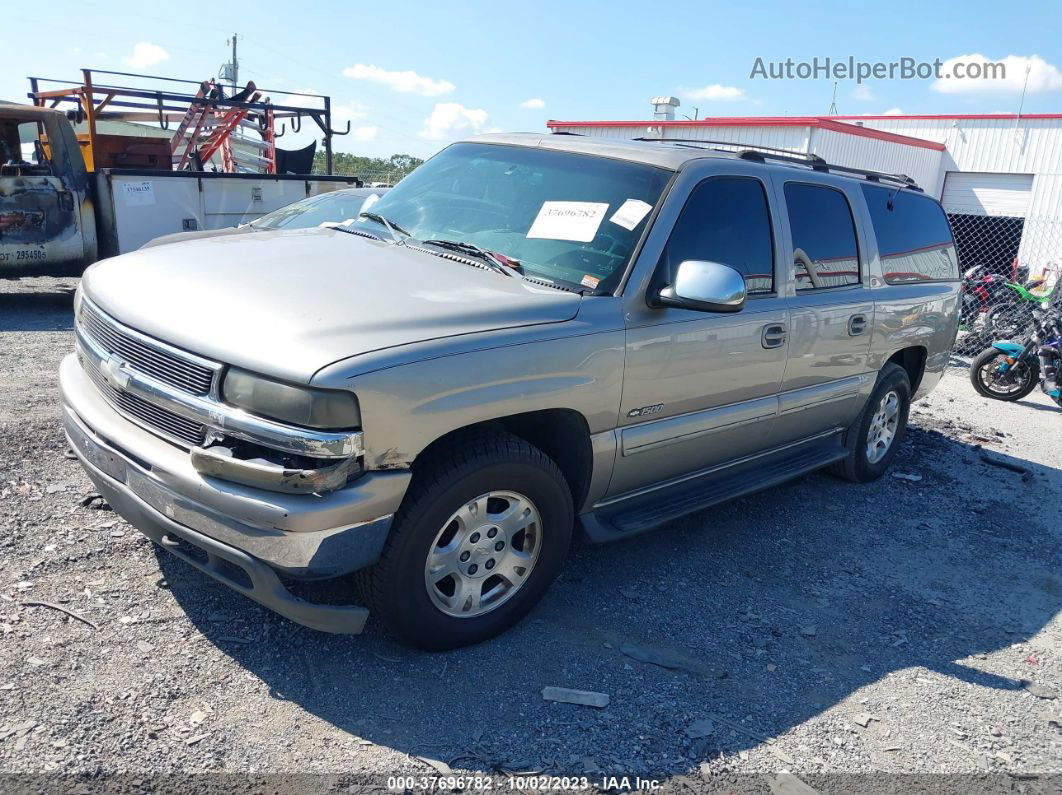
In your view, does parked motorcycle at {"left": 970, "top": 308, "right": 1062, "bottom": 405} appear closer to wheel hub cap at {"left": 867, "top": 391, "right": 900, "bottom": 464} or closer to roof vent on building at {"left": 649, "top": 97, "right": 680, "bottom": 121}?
wheel hub cap at {"left": 867, "top": 391, "right": 900, "bottom": 464}

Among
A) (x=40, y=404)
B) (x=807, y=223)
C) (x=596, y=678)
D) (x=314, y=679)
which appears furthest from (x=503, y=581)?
(x=40, y=404)

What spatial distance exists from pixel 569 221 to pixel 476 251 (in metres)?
0.44

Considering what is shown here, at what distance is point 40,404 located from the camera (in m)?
5.74

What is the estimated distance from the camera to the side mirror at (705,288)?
3412 millimetres

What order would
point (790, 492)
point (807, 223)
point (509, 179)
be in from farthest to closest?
point (790, 492) → point (807, 223) → point (509, 179)

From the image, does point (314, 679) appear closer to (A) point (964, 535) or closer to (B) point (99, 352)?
(B) point (99, 352)

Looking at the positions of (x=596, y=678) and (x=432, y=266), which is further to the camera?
(x=432, y=266)

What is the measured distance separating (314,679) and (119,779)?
72 centimetres

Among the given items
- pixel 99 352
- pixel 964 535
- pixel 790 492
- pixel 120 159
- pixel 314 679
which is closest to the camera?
pixel 314 679

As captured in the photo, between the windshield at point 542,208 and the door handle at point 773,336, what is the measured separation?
93 centimetres

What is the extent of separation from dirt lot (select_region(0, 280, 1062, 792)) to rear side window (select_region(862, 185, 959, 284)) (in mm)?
1842

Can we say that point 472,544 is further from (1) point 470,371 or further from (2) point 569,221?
(2) point 569,221

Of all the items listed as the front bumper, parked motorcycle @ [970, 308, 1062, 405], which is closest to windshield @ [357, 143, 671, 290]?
the front bumper

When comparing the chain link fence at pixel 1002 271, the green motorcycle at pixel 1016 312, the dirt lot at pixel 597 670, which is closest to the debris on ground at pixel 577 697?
the dirt lot at pixel 597 670
